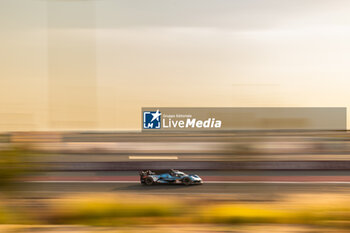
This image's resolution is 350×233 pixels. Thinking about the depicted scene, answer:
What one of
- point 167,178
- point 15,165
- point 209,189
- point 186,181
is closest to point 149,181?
point 167,178

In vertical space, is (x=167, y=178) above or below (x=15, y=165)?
below

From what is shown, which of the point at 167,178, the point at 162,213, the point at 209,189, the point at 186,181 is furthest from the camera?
the point at 167,178

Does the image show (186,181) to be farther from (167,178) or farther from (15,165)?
(15,165)

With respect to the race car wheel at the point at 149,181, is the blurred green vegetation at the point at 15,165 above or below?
above

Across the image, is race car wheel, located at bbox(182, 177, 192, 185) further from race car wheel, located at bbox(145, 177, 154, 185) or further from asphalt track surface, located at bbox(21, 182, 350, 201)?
race car wheel, located at bbox(145, 177, 154, 185)

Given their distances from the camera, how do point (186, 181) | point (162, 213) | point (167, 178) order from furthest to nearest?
point (167, 178), point (186, 181), point (162, 213)

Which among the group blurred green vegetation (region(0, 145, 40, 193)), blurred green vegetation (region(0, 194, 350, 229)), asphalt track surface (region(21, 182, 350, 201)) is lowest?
asphalt track surface (region(21, 182, 350, 201))

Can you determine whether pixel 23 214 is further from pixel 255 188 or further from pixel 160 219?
pixel 255 188

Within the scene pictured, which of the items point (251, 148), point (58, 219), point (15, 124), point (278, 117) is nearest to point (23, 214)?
point (58, 219)

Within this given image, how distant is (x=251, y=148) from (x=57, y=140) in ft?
6.51

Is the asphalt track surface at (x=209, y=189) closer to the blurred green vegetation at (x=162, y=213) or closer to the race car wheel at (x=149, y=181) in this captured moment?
the race car wheel at (x=149, y=181)

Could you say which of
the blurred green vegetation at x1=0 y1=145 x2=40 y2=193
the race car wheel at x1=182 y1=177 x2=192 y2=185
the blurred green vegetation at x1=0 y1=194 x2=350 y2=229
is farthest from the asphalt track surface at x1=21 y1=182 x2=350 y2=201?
the blurred green vegetation at x1=0 y1=145 x2=40 y2=193

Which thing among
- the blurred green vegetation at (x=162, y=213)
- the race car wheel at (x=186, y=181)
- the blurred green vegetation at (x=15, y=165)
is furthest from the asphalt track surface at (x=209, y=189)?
the blurred green vegetation at (x=15, y=165)

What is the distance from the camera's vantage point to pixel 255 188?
3.70 meters
